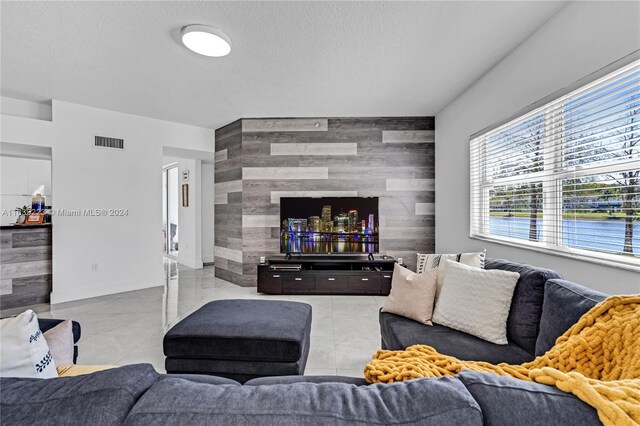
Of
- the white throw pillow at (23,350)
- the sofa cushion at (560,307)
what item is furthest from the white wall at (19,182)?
the sofa cushion at (560,307)

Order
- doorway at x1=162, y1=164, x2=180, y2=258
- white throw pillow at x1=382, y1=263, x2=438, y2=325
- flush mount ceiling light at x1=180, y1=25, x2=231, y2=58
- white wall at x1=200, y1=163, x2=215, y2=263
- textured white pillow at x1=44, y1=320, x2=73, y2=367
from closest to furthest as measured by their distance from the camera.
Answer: textured white pillow at x1=44, y1=320, x2=73, y2=367 → white throw pillow at x1=382, y1=263, x2=438, y2=325 → flush mount ceiling light at x1=180, y1=25, x2=231, y2=58 → white wall at x1=200, y1=163, x2=215, y2=263 → doorway at x1=162, y1=164, x2=180, y2=258

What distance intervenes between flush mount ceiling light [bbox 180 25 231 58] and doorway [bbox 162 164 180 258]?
4.89m

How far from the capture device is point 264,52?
103 inches

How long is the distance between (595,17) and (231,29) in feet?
8.16

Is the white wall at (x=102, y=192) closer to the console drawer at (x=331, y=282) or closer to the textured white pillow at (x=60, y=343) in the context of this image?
the console drawer at (x=331, y=282)

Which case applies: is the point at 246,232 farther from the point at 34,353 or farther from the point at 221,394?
the point at 221,394

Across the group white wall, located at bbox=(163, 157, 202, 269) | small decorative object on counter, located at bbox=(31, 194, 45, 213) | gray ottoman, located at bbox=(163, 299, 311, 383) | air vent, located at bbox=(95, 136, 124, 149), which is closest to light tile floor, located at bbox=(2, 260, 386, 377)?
gray ottoman, located at bbox=(163, 299, 311, 383)

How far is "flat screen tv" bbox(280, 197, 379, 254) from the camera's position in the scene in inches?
163

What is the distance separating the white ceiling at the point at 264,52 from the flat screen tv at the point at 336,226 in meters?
1.36

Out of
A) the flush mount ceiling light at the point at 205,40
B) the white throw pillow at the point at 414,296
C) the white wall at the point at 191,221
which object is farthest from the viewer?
the white wall at the point at 191,221

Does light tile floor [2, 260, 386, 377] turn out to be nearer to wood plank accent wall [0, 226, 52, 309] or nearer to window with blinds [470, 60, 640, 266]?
wood plank accent wall [0, 226, 52, 309]

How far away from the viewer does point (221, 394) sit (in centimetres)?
59

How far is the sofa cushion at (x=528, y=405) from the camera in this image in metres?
0.53

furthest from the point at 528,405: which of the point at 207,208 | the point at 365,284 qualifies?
the point at 207,208
